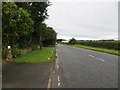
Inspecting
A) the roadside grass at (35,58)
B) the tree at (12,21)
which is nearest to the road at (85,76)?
the roadside grass at (35,58)

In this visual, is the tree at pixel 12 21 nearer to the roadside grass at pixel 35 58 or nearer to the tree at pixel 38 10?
the roadside grass at pixel 35 58

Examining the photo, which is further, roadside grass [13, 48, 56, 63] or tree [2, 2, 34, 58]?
tree [2, 2, 34, 58]

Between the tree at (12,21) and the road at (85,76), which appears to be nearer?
the road at (85,76)

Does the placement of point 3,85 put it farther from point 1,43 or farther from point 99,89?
point 1,43

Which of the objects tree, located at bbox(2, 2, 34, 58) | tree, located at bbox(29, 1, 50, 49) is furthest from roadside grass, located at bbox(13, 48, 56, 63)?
tree, located at bbox(29, 1, 50, 49)

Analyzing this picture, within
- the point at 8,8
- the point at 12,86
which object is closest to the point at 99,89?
the point at 12,86

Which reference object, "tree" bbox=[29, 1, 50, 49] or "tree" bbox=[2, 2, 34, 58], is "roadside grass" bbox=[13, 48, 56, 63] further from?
"tree" bbox=[29, 1, 50, 49]

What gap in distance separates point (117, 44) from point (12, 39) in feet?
93.6

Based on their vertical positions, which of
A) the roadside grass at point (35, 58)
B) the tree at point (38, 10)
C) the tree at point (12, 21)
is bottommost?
the roadside grass at point (35, 58)

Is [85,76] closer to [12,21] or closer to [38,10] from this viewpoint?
[12,21]

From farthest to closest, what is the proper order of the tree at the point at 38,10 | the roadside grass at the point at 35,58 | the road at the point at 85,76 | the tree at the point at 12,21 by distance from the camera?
1. the tree at the point at 38,10
2. the tree at the point at 12,21
3. the roadside grass at the point at 35,58
4. the road at the point at 85,76

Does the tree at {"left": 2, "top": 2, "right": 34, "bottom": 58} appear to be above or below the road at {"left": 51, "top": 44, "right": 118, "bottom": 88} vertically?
above

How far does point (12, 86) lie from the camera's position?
554 cm

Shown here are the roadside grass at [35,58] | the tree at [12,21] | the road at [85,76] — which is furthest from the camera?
the tree at [12,21]
